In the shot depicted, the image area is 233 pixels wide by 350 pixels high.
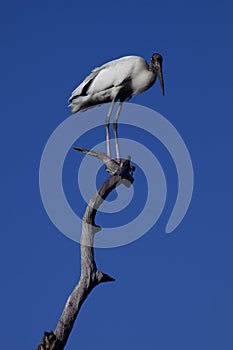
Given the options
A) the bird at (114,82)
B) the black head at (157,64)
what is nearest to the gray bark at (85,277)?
the bird at (114,82)

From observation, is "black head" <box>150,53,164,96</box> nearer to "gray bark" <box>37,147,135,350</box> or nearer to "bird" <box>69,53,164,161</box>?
"bird" <box>69,53,164,161</box>

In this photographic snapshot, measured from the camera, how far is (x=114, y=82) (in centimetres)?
1775

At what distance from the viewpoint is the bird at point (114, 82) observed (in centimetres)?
1773

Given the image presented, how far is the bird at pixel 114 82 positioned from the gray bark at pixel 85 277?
3.46 metres

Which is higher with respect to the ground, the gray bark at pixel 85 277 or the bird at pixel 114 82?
the bird at pixel 114 82

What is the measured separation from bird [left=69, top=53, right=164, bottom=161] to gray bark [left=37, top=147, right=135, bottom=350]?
3.46 meters

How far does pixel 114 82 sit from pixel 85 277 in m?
5.40

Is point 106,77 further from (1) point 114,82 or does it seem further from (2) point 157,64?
(2) point 157,64

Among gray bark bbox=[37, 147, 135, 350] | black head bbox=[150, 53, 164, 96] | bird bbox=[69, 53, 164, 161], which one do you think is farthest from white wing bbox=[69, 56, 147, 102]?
gray bark bbox=[37, 147, 135, 350]

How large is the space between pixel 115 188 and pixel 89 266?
164 centimetres

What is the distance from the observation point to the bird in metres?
17.7

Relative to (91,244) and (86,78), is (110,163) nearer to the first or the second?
(91,244)

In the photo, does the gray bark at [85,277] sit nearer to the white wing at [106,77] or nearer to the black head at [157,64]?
the white wing at [106,77]

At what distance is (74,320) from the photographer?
525 inches
